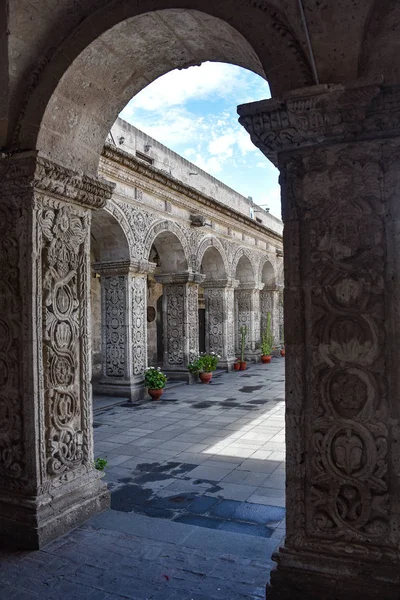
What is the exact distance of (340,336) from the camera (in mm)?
2676

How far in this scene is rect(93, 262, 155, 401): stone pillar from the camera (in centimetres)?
1017

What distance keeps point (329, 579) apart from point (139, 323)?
8268 millimetres

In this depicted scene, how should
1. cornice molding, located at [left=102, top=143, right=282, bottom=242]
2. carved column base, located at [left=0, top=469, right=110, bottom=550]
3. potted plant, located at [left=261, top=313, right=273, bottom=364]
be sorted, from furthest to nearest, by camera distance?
potted plant, located at [left=261, top=313, right=273, bottom=364], cornice molding, located at [left=102, top=143, right=282, bottom=242], carved column base, located at [left=0, top=469, right=110, bottom=550]

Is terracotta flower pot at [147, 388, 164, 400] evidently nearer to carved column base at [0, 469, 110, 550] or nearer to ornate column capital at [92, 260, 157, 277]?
ornate column capital at [92, 260, 157, 277]

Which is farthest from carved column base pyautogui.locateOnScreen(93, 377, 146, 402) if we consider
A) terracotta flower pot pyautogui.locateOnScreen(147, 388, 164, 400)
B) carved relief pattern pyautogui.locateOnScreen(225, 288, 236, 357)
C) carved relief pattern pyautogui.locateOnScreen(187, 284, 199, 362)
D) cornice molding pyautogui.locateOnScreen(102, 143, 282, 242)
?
carved relief pattern pyautogui.locateOnScreen(225, 288, 236, 357)

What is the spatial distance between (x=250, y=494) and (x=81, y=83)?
386 centimetres

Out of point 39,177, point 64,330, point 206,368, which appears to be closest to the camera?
point 39,177

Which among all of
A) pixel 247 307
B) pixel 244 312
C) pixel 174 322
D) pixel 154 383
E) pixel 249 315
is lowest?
pixel 154 383

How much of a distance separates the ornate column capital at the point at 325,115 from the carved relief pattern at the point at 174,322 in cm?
994

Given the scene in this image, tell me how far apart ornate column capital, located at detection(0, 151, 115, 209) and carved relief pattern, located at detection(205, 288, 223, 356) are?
36.6ft

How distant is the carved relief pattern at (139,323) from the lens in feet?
34.0

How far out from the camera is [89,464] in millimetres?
4039

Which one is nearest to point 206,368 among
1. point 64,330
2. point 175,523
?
point 175,523

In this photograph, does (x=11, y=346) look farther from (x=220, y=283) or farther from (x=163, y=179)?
(x=220, y=283)
